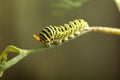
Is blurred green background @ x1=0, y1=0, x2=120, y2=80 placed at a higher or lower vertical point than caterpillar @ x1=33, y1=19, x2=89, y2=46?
higher

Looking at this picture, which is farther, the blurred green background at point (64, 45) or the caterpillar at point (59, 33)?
the blurred green background at point (64, 45)

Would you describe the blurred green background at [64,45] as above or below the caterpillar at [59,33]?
above

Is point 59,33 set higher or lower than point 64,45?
lower

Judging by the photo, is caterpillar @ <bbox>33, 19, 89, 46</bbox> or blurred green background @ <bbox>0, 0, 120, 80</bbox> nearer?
caterpillar @ <bbox>33, 19, 89, 46</bbox>

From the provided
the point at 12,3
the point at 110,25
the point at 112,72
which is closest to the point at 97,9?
the point at 110,25

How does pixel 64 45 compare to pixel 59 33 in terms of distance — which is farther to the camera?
pixel 64 45
